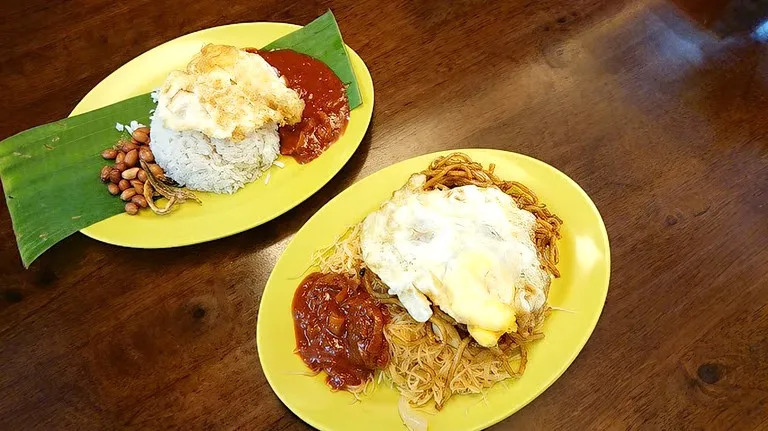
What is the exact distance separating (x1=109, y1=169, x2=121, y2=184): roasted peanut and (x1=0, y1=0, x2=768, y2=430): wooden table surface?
0.29m

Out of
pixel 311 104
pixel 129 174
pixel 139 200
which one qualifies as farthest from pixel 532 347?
pixel 129 174

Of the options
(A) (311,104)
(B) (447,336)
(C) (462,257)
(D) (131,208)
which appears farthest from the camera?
(A) (311,104)

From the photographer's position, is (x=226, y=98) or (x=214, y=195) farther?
(x=214, y=195)

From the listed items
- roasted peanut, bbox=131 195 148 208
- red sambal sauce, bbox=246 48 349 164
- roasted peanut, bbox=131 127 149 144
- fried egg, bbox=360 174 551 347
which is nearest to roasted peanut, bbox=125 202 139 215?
roasted peanut, bbox=131 195 148 208

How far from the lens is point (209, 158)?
263cm

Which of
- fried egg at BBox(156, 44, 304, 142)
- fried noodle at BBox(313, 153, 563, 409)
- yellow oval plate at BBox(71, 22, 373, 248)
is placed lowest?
fried noodle at BBox(313, 153, 563, 409)

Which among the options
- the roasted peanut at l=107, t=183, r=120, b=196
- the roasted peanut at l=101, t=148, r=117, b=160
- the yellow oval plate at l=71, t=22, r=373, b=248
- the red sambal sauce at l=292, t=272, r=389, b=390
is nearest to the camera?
the red sambal sauce at l=292, t=272, r=389, b=390

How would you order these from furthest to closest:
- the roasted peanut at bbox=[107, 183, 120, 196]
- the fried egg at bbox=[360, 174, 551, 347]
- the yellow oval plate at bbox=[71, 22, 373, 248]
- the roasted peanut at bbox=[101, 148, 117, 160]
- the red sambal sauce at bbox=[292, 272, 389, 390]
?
the roasted peanut at bbox=[101, 148, 117, 160] < the roasted peanut at bbox=[107, 183, 120, 196] < the yellow oval plate at bbox=[71, 22, 373, 248] < the red sambal sauce at bbox=[292, 272, 389, 390] < the fried egg at bbox=[360, 174, 551, 347]

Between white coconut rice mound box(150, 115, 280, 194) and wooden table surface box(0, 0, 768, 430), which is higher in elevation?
white coconut rice mound box(150, 115, 280, 194)

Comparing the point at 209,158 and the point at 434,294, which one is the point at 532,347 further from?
the point at 209,158

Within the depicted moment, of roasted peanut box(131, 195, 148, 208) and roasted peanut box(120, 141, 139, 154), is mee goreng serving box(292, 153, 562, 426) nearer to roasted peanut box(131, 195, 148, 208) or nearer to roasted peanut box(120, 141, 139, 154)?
roasted peanut box(131, 195, 148, 208)

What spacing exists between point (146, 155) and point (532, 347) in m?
1.80

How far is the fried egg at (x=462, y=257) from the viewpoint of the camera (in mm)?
2021

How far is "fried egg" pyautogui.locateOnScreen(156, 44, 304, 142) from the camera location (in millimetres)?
2549
